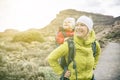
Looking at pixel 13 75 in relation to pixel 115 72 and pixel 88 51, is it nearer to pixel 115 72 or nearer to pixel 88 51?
pixel 115 72

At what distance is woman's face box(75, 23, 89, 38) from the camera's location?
4.29 metres

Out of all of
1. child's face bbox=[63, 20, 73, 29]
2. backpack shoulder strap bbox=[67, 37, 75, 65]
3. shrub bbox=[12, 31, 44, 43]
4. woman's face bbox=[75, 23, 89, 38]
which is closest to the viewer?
backpack shoulder strap bbox=[67, 37, 75, 65]

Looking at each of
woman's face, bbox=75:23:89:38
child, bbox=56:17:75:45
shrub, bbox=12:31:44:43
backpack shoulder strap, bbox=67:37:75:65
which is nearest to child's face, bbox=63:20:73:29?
child, bbox=56:17:75:45

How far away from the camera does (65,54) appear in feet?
13.9

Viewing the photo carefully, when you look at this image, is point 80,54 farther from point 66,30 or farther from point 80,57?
point 66,30

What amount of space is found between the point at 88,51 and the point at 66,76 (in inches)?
16.3

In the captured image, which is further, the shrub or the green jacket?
the shrub

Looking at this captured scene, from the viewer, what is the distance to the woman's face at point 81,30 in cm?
429

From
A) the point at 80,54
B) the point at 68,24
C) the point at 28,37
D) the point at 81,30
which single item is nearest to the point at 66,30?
the point at 68,24

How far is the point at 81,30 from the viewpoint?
4.33m

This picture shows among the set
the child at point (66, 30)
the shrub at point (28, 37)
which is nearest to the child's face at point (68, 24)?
the child at point (66, 30)

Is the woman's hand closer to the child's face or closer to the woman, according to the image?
the woman

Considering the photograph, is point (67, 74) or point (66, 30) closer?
point (67, 74)

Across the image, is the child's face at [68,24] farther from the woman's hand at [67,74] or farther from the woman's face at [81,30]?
the woman's hand at [67,74]
